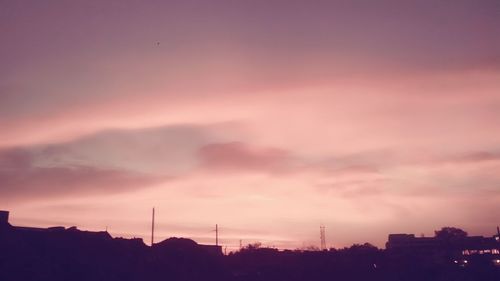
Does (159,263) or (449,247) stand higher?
(159,263)

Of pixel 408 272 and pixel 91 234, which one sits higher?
pixel 91 234

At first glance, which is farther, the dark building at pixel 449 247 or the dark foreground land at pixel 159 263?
the dark building at pixel 449 247

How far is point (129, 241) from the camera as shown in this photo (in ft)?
170

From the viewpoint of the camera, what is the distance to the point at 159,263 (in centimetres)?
5147

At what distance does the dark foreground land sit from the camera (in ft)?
138

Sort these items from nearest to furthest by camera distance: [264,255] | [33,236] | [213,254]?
[33,236] < [213,254] < [264,255]

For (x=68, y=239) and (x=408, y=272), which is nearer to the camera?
(x=68, y=239)

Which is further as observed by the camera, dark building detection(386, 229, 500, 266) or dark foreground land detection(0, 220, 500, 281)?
dark building detection(386, 229, 500, 266)

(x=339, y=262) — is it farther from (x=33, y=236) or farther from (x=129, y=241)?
(x=33, y=236)

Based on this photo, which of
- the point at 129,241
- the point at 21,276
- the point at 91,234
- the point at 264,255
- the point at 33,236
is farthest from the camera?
the point at 264,255

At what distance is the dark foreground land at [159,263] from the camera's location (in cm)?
4209

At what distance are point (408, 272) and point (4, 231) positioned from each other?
5498 centimetres

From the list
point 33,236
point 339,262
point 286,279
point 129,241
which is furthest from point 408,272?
point 33,236

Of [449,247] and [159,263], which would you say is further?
[449,247]
